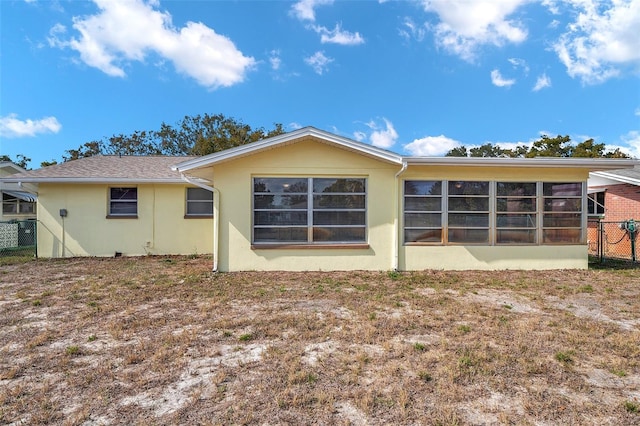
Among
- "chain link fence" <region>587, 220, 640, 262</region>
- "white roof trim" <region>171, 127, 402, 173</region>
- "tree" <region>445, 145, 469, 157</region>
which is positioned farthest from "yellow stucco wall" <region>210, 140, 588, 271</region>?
"tree" <region>445, 145, 469, 157</region>

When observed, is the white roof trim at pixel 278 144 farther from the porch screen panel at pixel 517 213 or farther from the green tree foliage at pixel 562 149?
the green tree foliage at pixel 562 149

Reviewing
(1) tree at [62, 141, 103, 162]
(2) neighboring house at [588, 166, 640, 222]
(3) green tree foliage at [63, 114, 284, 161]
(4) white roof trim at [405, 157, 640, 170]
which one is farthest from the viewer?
(3) green tree foliage at [63, 114, 284, 161]

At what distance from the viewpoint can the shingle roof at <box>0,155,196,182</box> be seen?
10031mm

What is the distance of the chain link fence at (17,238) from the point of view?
11773 millimetres

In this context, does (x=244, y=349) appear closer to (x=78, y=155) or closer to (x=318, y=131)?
(x=318, y=131)

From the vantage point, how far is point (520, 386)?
2.87 m

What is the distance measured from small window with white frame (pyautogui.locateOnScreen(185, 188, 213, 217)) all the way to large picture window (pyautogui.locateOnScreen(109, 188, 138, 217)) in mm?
1671

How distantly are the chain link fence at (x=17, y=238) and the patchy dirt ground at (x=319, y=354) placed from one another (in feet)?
22.5

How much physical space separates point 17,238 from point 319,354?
608 inches

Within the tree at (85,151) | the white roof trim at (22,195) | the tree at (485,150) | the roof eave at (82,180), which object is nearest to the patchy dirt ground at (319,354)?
the roof eave at (82,180)

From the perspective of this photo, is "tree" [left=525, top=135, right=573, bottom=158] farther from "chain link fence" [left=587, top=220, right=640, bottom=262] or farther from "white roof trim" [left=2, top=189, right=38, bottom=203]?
"white roof trim" [left=2, top=189, right=38, bottom=203]

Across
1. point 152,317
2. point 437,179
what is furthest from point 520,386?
point 437,179

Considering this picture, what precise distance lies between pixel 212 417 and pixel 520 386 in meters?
2.58

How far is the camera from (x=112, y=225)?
10539 mm
